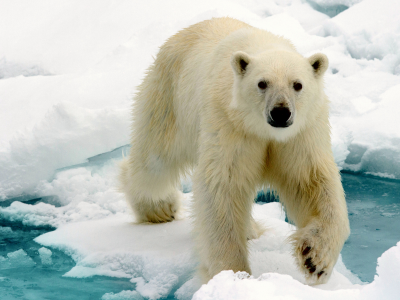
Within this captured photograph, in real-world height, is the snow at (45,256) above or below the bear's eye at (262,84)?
below

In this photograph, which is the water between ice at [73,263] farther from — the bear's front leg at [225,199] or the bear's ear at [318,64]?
the bear's ear at [318,64]

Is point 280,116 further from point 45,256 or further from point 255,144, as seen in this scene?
point 45,256

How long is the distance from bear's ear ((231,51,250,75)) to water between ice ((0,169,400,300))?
1502 millimetres

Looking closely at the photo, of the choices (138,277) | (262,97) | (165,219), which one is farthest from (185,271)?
(262,97)

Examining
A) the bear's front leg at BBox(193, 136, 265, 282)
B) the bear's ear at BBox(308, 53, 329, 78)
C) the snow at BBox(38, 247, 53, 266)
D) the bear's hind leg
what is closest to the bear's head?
the bear's ear at BBox(308, 53, 329, 78)

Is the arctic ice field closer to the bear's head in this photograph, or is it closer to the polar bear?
the polar bear

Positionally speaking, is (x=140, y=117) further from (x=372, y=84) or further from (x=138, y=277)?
(x=372, y=84)

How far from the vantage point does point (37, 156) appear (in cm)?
438

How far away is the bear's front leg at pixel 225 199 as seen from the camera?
2.55 m

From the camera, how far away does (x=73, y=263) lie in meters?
3.34

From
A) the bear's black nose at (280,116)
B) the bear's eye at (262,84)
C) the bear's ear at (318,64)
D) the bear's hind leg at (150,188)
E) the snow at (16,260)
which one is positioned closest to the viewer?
the bear's black nose at (280,116)

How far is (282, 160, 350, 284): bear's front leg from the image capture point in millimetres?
2398

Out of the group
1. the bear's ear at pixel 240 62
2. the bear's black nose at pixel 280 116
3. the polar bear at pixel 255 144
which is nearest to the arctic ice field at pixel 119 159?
the polar bear at pixel 255 144

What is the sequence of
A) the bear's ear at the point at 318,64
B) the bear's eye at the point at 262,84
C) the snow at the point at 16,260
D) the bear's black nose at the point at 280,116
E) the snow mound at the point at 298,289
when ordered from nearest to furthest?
1. the snow mound at the point at 298,289
2. the bear's black nose at the point at 280,116
3. the bear's eye at the point at 262,84
4. the bear's ear at the point at 318,64
5. the snow at the point at 16,260
